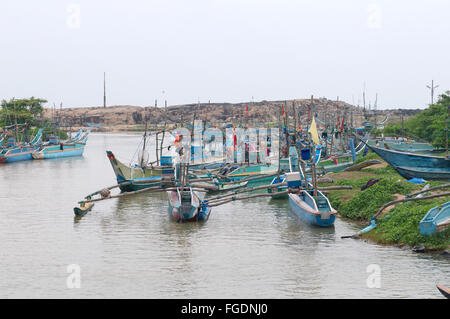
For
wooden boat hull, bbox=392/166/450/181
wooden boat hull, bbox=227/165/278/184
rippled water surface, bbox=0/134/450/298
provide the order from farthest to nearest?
wooden boat hull, bbox=227/165/278/184 → wooden boat hull, bbox=392/166/450/181 → rippled water surface, bbox=0/134/450/298

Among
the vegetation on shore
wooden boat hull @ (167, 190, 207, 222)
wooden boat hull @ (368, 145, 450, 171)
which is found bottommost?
wooden boat hull @ (167, 190, 207, 222)

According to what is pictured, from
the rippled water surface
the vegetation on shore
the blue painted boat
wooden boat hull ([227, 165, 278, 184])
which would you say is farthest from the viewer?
the vegetation on shore

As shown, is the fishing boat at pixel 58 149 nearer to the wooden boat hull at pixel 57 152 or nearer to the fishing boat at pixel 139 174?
the wooden boat hull at pixel 57 152

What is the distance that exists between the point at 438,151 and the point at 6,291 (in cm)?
3249

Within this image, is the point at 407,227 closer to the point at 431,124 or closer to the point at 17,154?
the point at 431,124

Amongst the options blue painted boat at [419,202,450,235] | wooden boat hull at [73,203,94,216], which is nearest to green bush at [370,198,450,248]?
blue painted boat at [419,202,450,235]

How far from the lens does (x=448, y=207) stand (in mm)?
17297

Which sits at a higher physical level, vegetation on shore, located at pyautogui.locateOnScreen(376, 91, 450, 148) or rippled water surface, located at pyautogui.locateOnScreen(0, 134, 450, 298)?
vegetation on shore, located at pyautogui.locateOnScreen(376, 91, 450, 148)

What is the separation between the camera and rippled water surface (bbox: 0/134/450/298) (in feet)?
49.6

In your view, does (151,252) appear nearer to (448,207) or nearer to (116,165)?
(448,207)

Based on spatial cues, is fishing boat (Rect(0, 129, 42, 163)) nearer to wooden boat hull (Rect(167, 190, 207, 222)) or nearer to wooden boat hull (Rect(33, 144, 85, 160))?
wooden boat hull (Rect(33, 144, 85, 160))

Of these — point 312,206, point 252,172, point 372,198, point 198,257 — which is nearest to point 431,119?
point 252,172

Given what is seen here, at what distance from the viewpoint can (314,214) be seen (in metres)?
21.2
